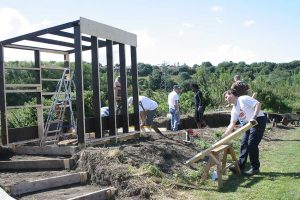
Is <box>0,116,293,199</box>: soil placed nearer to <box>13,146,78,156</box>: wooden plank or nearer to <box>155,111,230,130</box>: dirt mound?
<box>13,146,78,156</box>: wooden plank

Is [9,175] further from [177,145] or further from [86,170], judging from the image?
[177,145]

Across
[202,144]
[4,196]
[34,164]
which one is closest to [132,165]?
[34,164]

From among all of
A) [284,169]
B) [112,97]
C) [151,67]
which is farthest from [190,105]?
[151,67]

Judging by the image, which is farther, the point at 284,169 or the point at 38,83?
the point at 38,83

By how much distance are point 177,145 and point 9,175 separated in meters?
3.93

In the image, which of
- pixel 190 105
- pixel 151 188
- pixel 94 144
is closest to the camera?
pixel 151 188

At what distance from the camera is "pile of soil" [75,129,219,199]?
21.8 feet

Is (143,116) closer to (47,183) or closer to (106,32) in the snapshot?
(106,32)

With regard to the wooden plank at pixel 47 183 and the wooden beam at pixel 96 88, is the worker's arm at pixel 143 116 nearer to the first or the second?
the wooden beam at pixel 96 88

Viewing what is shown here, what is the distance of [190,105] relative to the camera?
86.2 ft

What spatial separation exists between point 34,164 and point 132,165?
75.1 inches

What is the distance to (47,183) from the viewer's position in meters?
6.80

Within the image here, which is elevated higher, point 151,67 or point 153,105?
point 151,67

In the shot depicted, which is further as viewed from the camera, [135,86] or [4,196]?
[135,86]
